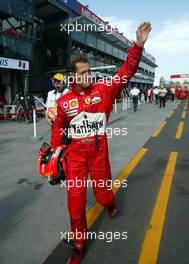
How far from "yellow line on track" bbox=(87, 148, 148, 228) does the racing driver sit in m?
0.73

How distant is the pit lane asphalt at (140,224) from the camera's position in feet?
10.3

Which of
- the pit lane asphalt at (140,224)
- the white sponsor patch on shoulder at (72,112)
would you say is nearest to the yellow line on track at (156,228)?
the pit lane asphalt at (140,224)

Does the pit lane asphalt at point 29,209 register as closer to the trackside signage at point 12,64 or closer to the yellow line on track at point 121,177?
the yellow line on track at point 121,177

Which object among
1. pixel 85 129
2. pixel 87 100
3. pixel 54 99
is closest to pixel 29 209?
pixel 85 129

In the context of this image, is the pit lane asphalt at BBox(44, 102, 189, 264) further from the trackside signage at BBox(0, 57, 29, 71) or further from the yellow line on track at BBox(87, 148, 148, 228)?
the trackside signage at BBox(0, 57, 29, 71)

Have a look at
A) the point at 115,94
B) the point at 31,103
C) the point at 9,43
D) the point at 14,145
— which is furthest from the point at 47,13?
the point at 115,94

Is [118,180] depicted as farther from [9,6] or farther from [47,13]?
[47,13]

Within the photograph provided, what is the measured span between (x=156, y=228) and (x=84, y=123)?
166 centimetres

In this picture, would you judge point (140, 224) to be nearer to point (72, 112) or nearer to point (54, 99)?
point (72, 112)

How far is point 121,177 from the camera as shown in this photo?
19.0ft

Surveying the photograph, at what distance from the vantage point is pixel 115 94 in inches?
134

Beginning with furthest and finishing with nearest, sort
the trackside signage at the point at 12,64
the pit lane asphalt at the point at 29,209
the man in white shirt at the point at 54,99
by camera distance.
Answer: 1. the trackside signage at the point at 12,64
2. the man in white shirt at the point at 54,99
3. the pit lane asphalt at the point at 29,209

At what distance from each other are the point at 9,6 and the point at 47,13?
346 inches

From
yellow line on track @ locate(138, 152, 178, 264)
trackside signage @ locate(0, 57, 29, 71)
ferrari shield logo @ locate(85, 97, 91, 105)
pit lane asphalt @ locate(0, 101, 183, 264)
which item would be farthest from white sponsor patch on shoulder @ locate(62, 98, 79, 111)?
trackside signage @ locate(0, 57, 29, 71)
